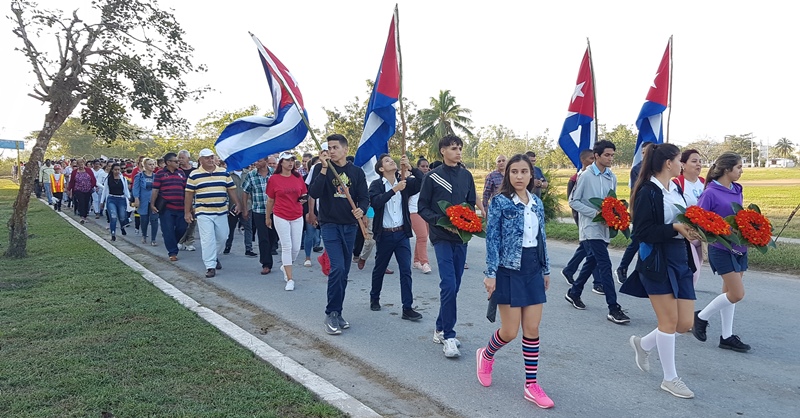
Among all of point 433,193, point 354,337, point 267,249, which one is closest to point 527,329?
point 433,193

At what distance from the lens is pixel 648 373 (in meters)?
4.81

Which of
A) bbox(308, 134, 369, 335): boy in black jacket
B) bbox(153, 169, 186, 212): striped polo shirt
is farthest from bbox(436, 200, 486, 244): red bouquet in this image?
bbox(153, 169, 186, 212): striped polo shirt

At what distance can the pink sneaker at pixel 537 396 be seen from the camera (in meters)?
4.11

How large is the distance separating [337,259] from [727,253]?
363 cm

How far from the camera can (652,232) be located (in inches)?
175

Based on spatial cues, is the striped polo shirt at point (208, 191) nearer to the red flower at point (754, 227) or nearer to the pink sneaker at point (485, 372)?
the pink sneaker at point (485, 372)

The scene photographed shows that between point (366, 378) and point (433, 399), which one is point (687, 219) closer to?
point (433, 399)

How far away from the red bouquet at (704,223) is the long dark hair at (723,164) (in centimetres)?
124

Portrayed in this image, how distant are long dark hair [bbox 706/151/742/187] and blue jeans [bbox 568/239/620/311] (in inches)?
55.2

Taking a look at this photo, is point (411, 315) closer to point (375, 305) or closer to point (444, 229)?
point (375, 305)

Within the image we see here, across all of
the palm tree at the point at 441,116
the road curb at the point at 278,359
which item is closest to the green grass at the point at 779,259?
the road curb at the point at 278,359

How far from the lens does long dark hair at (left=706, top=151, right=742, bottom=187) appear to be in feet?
17.8

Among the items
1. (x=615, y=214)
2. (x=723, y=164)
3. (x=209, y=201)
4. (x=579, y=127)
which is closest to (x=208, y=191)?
(x=209, y=201)

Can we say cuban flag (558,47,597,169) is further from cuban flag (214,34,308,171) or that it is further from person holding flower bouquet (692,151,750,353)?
cuban flag (214,34,308,171)
